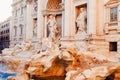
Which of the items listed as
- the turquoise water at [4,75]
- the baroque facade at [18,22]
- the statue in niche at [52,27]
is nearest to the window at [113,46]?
the statue in niche at [52,27]

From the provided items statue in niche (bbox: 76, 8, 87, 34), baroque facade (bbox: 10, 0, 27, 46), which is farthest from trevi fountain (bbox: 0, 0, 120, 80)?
baroque facade (bbox: 10, 0, 27, 46)

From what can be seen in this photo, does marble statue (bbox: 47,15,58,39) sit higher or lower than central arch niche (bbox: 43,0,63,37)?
lower

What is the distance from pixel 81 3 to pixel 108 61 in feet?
18.1

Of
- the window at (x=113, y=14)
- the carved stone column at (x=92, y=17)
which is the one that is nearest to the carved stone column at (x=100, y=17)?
the carved stone column at (x=92, y=17)

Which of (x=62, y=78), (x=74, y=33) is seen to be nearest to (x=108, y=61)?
(x=62, y=78)

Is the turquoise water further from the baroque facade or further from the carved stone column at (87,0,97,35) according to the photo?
the baroque facade

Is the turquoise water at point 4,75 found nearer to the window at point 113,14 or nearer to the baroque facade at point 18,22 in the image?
the window at point 113,14

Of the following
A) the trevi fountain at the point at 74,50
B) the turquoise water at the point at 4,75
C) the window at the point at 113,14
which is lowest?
the turquoise water at the point at 4,75

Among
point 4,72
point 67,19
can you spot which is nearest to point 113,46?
point 67,19

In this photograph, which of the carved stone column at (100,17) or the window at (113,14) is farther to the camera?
the carved stone column at (100,17)

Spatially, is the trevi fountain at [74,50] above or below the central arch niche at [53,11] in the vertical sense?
below

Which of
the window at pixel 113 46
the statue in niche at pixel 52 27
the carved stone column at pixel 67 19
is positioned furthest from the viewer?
the statue in niche at pixel 52 27

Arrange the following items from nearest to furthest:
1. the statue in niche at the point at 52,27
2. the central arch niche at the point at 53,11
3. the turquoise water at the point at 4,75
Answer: the turquoise water at the point at 4,75, the statue in niche at the point at 52,27, the central arch niche at the point at 53,11

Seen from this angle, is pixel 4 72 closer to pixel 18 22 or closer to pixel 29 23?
pixel 29 23
